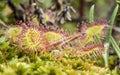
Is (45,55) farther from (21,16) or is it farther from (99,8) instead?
(99,8)

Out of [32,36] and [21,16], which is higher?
[21,16]

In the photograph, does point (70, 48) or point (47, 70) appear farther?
point (70, 48)

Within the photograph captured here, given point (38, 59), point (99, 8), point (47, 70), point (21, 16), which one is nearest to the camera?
point (47, 70)

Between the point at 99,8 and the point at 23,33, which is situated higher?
the point at 99,8

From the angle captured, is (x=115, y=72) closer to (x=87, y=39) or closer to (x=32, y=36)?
(x=87, y=39)

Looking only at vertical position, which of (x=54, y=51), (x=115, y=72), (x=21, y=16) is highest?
(x=21, y=16)

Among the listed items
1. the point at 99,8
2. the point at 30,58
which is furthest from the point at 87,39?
the point at 99,8

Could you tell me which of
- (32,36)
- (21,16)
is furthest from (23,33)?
(21,16)

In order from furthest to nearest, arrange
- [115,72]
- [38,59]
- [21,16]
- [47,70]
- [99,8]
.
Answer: [99,8] → [21,16] → [115,72] → [38,59] → [47,70]

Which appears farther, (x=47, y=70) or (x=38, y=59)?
(x=38, y=59)
